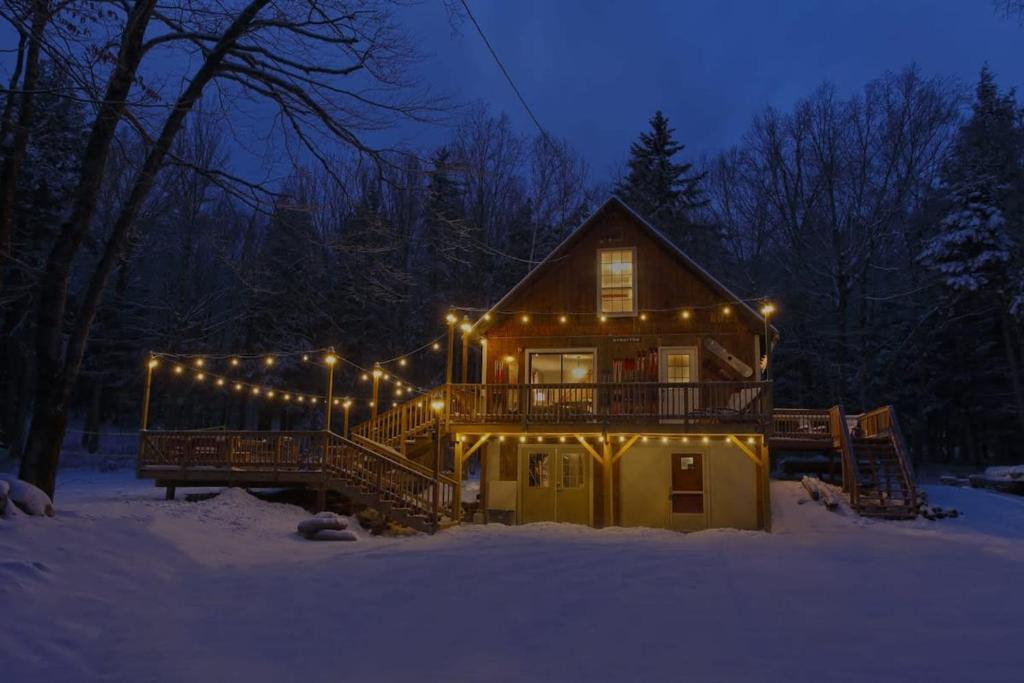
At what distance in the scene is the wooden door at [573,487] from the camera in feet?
64.6

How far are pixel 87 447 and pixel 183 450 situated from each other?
18393 mm

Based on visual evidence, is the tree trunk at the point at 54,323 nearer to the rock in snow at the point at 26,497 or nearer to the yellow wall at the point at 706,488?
the rock in snow at the point at 26,497

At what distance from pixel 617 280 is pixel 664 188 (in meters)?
18.8

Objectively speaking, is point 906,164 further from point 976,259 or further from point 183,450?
point 183,450

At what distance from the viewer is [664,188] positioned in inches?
1475

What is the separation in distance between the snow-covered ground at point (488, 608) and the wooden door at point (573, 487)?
623cm

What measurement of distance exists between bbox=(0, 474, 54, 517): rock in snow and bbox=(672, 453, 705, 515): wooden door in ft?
47.4

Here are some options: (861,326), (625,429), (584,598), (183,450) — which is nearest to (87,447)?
(183,450)

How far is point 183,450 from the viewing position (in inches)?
700

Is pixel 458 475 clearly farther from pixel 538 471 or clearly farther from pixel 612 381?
pixel 612 381

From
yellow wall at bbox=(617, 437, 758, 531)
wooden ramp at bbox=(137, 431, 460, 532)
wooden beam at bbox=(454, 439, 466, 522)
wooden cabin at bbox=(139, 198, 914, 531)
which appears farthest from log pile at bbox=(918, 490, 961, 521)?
wooden ramp at bbox=(137, 431, 460, 532)

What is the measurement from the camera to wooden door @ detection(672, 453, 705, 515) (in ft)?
63.0

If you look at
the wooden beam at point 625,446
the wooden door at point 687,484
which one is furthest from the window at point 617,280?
the wooden door at point 687,484

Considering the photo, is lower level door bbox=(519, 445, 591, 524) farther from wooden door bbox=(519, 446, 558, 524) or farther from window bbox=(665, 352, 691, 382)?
window bbox=(665, 352, 691, 382)
